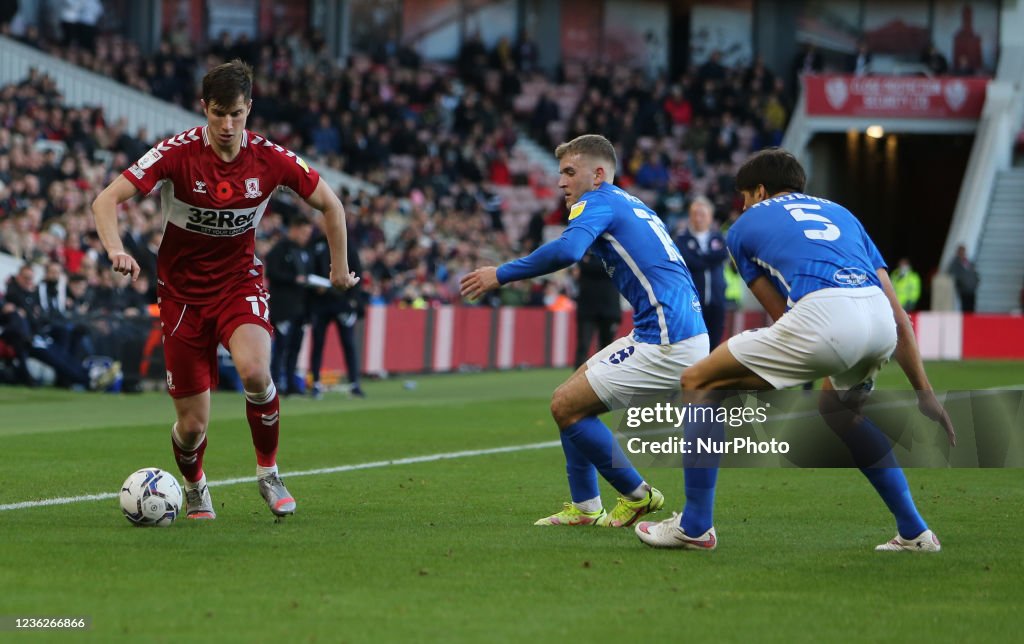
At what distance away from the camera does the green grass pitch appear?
5.82m

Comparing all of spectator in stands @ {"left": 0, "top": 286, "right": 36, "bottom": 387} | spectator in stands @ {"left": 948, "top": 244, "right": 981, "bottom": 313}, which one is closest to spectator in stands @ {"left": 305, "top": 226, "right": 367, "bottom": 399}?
spectator in stands @ {"left": 0, "top": 286, "right": 36, "bottom": 387}

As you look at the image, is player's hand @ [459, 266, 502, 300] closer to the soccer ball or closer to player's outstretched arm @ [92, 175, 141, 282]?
player's outstretched arm @ [92, 175, 141, 282]

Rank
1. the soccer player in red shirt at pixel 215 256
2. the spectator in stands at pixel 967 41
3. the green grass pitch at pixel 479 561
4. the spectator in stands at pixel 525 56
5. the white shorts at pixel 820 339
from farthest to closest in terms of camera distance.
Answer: the spectator in stands at pixel 967 41
the spectator in stands at pixel 525 56
the soccer player in red shirt at pixel 215 256
the white shorts at pixel 820 339
the green grass pitch at pixel 479 561

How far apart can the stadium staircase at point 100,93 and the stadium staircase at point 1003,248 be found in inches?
729

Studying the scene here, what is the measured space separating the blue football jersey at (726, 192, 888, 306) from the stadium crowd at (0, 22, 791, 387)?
14.0 m

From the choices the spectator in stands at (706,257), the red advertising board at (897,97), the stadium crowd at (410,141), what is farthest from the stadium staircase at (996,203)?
the spectator in stands at (706,257)

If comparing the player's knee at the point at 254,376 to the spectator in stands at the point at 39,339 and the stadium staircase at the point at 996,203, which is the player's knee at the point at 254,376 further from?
the stadium staircase at the point at 996,203

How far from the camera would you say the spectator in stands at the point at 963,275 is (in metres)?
36.2

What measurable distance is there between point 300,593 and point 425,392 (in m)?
15.1

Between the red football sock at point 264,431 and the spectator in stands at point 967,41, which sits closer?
the red football sock at point 264,431

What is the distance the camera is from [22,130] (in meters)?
25.8

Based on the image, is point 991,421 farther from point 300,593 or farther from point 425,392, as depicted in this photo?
point 425,392

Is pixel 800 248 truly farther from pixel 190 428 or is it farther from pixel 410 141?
pixel 410 141

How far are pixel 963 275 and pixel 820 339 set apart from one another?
3021cm
